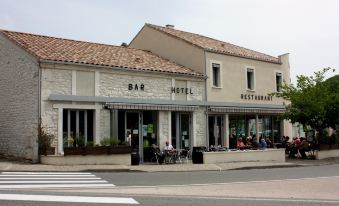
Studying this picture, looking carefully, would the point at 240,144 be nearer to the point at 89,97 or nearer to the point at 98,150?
the point at 89,97

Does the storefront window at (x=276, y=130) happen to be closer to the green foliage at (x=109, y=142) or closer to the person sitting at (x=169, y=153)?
the person sitting at (x=169, y=153)

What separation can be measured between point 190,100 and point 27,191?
14.7 meters

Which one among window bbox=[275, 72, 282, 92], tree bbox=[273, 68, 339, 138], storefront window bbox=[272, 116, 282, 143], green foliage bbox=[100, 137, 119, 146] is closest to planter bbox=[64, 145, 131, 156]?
green foliage bbox=[100, 137, 119, 146]

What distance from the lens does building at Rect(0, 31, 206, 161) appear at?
763 inches

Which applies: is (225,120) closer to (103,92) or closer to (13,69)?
(103,92)

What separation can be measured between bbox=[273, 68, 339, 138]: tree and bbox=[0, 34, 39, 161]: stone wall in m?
14.0

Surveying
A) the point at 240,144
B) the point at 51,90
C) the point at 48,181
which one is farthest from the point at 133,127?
the point at 48,181

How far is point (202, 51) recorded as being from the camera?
26.0 metres

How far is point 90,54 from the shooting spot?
22594 millimetres

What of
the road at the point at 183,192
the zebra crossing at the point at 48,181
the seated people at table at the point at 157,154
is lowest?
the road at the point at 183,192

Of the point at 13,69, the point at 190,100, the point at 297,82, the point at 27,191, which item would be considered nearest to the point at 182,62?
the point at 190,100

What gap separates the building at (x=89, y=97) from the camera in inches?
763

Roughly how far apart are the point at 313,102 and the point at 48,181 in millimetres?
16384

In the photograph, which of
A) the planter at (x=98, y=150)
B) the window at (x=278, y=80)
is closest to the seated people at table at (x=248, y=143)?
the window at (x=278, y=80)
